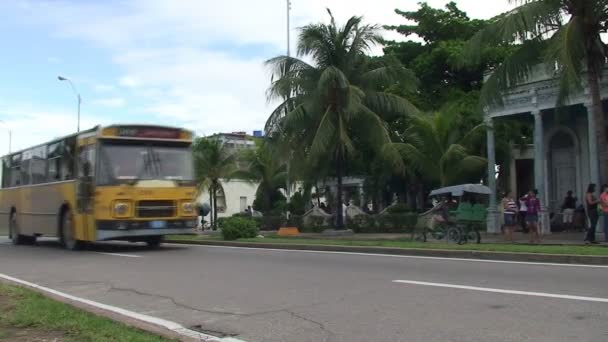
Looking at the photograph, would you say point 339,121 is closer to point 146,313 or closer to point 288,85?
point 288,85

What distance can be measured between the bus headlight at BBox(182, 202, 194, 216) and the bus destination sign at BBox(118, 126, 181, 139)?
6.35ft

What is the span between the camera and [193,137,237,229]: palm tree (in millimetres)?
37219

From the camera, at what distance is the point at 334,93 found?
25.3m

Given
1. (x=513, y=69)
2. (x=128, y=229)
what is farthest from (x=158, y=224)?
(x=513, y=69)

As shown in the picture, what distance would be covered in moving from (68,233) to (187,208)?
13.7 ft

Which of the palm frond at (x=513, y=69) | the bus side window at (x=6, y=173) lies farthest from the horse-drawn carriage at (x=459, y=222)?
the bus side window at (x=6, y=173)

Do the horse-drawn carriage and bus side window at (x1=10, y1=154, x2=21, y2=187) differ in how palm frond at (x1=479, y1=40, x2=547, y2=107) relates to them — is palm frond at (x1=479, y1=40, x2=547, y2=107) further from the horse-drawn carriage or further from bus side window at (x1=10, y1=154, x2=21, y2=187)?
bus side window at (x1=10, y1=154, x2=21, y2=187)

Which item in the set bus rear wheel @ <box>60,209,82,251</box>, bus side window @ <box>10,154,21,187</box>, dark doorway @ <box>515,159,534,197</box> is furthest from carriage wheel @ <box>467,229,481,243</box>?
bus side window @ <box>10,154,21,187</box>

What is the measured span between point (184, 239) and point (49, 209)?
16.5ft

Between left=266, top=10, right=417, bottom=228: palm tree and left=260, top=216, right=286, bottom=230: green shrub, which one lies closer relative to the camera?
left=266, top=10, right=417, bottom=228: palm tree

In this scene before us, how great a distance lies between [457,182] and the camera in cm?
2686

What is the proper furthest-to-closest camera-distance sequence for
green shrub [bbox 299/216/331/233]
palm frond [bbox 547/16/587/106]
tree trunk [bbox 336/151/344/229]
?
green shrub [bbox 299/216/331/233] → tree trunk [bbox 336/151/344/229] → palm frond [bbox 547/16/587/106]

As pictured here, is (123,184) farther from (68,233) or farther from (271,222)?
(271,222)

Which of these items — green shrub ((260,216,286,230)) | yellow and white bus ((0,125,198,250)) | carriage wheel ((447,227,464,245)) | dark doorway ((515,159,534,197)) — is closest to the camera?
yellow and white bus ((0,125,198,250))
